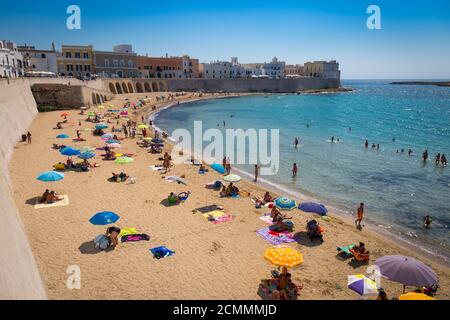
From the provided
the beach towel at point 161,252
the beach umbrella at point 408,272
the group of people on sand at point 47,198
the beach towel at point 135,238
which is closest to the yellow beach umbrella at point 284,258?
the beach umbrella at point 408,272

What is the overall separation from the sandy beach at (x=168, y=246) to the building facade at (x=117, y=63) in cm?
6455

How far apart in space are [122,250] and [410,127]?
5370 cm

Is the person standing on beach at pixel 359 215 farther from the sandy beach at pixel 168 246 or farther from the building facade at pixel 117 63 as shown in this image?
the building facade at pixel 117 63

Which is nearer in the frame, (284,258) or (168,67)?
(284,258)

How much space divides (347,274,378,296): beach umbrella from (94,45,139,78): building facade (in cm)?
7493

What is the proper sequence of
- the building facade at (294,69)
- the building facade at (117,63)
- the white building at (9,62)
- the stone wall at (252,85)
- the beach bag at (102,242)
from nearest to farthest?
1. the beach bag at (102,242)
2. the white building at (9,62)
3. the building facade at (117,63)
4. the stone wall at (252,85)
5. the building facade at (294,69)

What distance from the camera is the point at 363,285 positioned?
9867mm

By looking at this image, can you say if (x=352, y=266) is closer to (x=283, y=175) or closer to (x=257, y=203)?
(x=257, y=203)

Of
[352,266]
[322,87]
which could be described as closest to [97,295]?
[352,266]

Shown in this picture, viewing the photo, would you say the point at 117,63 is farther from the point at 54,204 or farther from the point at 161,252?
the point at 161,252

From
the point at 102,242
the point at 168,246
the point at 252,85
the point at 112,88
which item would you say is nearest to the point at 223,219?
the point at 168,246

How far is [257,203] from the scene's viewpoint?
651 inches

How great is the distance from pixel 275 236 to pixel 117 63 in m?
78.8

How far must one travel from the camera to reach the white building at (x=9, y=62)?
150ft
